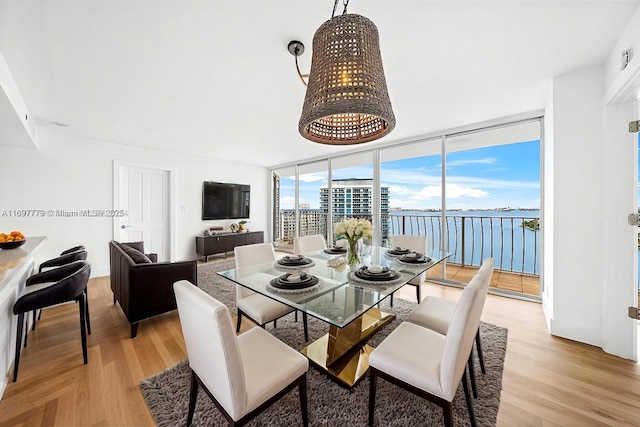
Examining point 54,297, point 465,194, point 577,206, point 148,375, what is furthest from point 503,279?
point 54,297

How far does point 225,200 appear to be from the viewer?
5.92 m

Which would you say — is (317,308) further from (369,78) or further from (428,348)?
(369,78)

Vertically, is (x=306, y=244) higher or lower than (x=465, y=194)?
lower

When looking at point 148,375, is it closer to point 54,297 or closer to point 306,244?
point 54,297

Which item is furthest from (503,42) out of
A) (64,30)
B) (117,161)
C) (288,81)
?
(117,161)

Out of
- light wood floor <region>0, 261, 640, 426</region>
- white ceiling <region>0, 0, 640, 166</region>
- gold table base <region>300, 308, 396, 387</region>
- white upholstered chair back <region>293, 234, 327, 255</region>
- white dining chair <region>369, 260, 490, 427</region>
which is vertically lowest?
light wood floor <region>0, 261, 640, 426</region>

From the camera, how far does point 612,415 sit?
143 cm

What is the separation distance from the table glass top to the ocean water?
2.54 meters

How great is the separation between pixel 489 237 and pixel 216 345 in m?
5.01

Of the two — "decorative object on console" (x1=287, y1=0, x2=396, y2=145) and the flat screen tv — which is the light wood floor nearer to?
"decorative object on console" (x1=287, y1=0, x2=396, y2=145)

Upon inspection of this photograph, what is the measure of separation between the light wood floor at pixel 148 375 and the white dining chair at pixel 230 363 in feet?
2.40

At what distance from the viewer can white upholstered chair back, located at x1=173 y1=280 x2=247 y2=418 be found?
3.05ft

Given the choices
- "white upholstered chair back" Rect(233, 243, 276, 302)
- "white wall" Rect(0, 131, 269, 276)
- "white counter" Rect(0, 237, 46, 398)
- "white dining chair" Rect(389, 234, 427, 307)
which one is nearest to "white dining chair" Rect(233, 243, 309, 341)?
"white upholstered chair back" Rect(233, 243, 276, 302)

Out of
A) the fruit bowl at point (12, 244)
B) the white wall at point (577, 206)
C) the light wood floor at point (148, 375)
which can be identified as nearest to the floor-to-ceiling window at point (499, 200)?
the white wall at point (577, 206)
